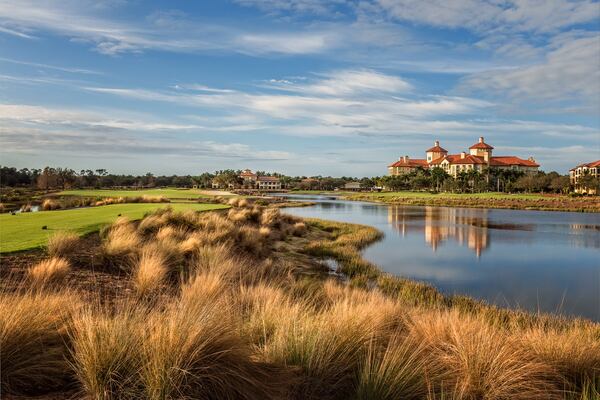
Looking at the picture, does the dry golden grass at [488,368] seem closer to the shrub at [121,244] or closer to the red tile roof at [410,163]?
the shrub at [121,244]

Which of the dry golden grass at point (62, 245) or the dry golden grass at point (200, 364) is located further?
the dry golden grass at point (62, 245)

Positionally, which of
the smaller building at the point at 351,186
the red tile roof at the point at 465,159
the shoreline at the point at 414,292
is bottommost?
the shoreline at the point at 414,292

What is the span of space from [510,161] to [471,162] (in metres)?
25.1

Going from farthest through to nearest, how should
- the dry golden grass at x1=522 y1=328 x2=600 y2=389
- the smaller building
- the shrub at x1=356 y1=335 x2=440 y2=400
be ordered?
the smaller building < the dry golden grass at x1=522 y1=328 x2=600 y2=389 < the shrub at x1=356 y1=335 x2=440 y2=400

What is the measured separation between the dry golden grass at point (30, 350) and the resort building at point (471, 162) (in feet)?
507

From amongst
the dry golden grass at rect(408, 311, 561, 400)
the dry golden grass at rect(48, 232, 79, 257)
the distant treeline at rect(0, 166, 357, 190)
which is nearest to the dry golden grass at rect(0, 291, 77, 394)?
the dry golden grass at rect(408, 311, 561, 400)

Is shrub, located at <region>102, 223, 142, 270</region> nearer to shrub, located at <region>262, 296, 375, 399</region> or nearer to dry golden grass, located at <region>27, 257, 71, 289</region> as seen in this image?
dry golden grass, located at <region>27, 257, 71, 289</region>

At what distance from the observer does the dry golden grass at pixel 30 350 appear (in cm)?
405

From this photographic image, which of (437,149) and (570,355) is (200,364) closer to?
(570,355)

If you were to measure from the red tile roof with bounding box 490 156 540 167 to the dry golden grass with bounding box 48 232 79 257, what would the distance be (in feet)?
569

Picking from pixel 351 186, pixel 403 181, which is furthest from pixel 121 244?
pixel 351 186

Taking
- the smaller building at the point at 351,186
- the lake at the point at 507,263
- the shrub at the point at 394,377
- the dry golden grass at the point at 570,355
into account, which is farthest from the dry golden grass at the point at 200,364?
the smaller building at the point at 351,186

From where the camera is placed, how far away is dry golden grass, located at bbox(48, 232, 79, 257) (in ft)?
31.9

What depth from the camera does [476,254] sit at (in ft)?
69.7
